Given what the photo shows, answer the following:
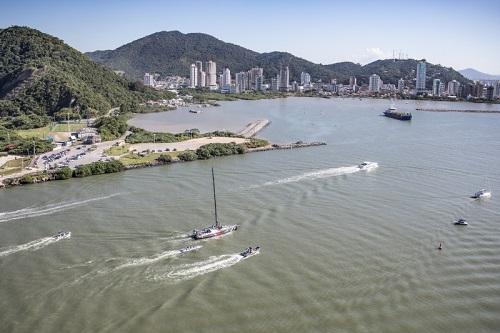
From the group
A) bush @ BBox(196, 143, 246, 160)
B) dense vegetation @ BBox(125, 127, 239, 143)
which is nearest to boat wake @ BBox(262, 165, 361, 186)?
bush @ BBox(196, 143, 246, 160)

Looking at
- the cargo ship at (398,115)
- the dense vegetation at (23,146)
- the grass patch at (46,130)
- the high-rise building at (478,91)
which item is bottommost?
the dense vegetation at (23,146)

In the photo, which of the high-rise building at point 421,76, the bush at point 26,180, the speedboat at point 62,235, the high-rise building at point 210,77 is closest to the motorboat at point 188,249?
the speedboat at point 62,235

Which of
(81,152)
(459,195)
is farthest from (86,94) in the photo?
(459,195)

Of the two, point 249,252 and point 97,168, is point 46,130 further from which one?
point 249,252

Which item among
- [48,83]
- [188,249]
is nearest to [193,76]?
[48,83]

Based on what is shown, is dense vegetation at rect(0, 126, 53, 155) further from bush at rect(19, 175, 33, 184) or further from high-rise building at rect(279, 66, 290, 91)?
high-rise building at rect(279, 66, 290, 91)

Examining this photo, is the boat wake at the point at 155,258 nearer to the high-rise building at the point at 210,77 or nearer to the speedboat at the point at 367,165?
the speedboat at the point at 367,165

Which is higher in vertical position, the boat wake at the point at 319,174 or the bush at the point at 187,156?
the bush at the point at 187,156
